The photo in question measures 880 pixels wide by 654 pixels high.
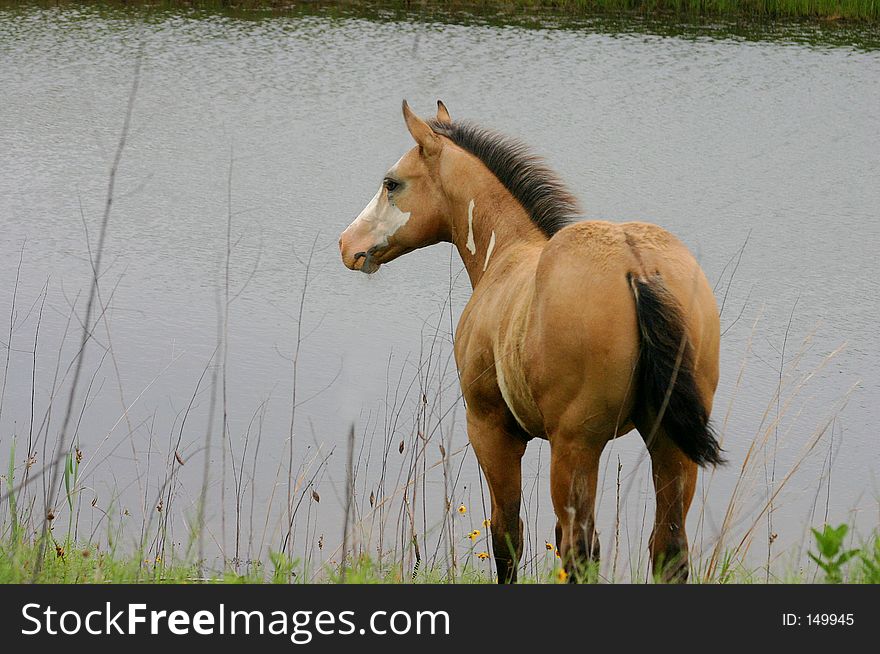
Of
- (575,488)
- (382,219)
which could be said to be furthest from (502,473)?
(382,219)

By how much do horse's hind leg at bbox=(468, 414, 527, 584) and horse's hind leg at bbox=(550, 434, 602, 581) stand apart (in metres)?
0.41

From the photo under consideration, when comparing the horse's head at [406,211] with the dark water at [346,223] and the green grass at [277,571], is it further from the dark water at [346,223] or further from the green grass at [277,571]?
the green grass at [277,571]

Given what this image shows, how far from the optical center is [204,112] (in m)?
9.41

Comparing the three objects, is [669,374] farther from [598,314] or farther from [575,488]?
[575,488]

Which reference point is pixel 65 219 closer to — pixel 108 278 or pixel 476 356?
pixel 108 278

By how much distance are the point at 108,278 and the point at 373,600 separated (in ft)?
15.3

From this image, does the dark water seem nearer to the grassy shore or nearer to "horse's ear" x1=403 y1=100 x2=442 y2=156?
the grassy shore

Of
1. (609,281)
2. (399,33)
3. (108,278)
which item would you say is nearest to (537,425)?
(609,281)

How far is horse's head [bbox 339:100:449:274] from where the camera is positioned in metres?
3.64

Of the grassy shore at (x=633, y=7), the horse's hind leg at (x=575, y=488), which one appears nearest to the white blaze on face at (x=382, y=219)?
the horse's hind leg at (x=575, y=488)

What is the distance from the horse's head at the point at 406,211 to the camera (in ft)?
12.0

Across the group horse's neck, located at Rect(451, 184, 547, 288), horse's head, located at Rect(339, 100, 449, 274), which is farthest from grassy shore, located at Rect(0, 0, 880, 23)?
horse's neck, located at Rect(451, 184, 547, 288)

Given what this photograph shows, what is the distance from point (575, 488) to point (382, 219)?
130 centimetres

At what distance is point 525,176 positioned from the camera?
3531 millimetres
